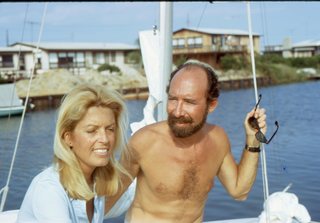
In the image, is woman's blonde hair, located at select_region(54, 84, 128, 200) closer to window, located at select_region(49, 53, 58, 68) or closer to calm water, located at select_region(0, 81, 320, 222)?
calm water, located at select_region(0, 81, 320, 222)

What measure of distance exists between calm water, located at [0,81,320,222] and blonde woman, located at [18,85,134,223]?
985 millimetres

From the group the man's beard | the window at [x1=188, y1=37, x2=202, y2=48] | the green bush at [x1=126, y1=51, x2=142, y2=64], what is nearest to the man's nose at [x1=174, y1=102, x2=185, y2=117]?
the man's beard

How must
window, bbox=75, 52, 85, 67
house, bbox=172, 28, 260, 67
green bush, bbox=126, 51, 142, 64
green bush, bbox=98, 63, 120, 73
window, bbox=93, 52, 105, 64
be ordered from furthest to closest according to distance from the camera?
house, bbox=172, 28, 260, 67
green bush, bbox=126, 51, 142, 64
window, bbox=93, 52, 105, 64
window, bbox=75, 52, 85, 67
green bush, bbox=98, 63, 120, 73

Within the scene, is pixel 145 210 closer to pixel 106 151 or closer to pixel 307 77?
pixel 106 151

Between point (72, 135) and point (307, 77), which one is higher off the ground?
point (72, 135)

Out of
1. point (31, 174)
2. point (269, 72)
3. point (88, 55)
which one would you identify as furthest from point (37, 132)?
point (269, 72)

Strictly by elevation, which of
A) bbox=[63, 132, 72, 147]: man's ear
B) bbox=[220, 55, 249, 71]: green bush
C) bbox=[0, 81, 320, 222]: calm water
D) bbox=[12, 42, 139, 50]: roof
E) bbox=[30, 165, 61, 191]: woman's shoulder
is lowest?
bbox=[0, 81, 320, 222]: calm water

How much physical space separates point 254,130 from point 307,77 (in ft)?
157

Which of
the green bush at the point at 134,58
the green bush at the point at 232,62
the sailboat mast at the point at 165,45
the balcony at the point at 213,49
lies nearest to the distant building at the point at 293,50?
the balcony at the point at 213,49

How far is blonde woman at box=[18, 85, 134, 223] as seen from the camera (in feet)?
5.24

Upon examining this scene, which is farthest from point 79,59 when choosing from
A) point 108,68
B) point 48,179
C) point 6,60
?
point 48,179

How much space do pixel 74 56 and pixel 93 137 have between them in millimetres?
42022

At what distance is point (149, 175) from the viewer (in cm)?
255

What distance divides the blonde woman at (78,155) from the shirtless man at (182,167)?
0.64 meters
